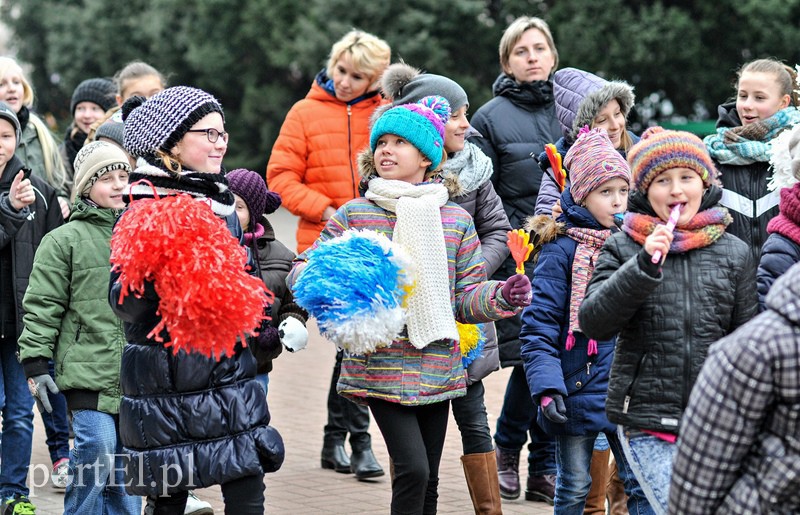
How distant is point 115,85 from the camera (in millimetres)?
8719

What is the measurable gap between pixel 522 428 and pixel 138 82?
335cm

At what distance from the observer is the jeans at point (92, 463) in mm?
4980

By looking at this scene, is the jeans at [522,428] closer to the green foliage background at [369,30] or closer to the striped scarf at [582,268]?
the striped scarf at [582,268]

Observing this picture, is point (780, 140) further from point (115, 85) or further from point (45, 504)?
point (115, 85)

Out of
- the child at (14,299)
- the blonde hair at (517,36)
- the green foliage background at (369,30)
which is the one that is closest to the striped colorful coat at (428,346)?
the child at (14,299)

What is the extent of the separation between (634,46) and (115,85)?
1745cm

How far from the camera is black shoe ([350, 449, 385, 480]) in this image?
21.8ft

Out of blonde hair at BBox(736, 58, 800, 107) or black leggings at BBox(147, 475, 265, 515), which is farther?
blonde hair at BBox(736, 58, 800, 107)

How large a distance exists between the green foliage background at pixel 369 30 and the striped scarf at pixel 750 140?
685 inches

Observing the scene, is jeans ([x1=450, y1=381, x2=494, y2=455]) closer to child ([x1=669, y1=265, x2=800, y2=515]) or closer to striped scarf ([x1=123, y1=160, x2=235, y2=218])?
striped scarf ([x1=123, y1=160, x2=235, y2=218])

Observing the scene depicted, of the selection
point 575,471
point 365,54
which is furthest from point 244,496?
A: point 365,54

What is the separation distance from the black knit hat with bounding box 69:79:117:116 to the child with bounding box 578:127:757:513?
5.23 meters

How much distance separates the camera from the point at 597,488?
17.5 feet

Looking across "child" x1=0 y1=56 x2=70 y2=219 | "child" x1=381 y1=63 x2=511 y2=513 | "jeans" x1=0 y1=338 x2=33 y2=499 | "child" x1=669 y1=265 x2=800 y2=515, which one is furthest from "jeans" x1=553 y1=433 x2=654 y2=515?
"child" x1=0 y1=56 x2=70 y2=219
